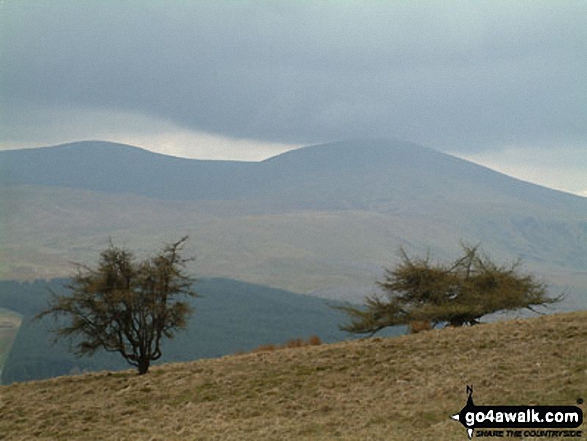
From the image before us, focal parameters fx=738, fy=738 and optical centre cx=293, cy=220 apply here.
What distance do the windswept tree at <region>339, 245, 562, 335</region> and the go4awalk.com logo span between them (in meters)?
34.7

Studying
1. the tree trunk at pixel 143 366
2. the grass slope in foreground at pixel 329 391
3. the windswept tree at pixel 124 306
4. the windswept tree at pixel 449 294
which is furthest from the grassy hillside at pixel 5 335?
the windswept tree at pixel 449 294

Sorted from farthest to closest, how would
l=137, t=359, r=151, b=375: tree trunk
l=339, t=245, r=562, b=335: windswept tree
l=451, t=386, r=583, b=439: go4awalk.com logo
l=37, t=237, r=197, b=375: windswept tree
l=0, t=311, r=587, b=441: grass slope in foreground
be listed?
l=339, t=245, r=562, b=335: windswept tree, l=37, t=237, r=197, b=375: windswept tree, l=137, t=359, r=151, b=375: tree trunk, l=0, t=311, r=587, b=441: grass slope in foreground, l=451, t=386, r=583, b=439: go4awalk.com logo

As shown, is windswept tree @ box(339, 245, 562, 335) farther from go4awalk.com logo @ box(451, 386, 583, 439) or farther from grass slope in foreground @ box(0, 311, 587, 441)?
go4awalk.com logo @ box(451, 386, 583, 439)

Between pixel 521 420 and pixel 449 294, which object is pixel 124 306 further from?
pixel 449 294

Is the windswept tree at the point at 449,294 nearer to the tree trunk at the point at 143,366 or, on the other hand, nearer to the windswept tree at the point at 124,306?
the windswept tree at the point at 124,306

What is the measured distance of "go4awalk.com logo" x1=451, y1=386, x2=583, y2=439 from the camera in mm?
17344

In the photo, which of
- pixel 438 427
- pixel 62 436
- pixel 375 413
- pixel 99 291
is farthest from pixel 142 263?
pixel 438 427

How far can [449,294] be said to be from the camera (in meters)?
56.8

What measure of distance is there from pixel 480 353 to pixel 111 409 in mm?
14233

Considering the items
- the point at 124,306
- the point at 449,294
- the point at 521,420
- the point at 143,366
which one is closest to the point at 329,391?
the point at 521,420

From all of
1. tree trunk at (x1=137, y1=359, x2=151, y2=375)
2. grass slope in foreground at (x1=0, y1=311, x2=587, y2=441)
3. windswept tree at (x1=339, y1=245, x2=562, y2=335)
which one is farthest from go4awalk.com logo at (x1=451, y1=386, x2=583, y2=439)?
windswept tree at (x1=339, y1=245, x2=562, y2=335)

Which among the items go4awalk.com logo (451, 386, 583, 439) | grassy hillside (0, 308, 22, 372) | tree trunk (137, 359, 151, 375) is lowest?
tree trunk (137, 359, 151, 375)

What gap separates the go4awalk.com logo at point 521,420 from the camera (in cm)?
1734

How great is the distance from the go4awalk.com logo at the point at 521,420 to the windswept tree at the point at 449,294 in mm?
34700
